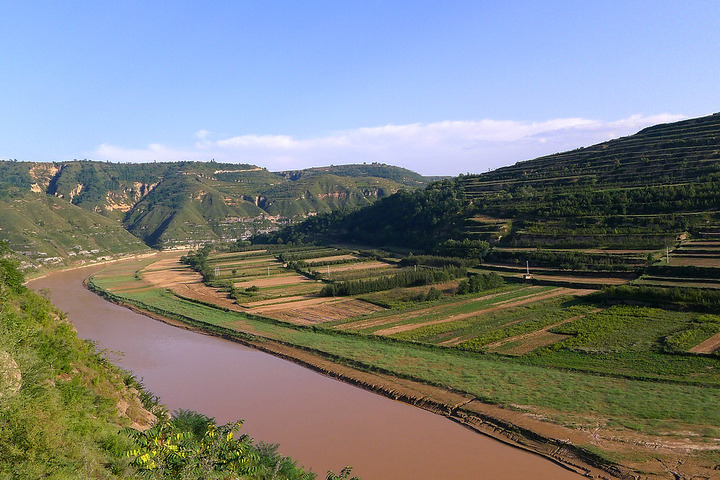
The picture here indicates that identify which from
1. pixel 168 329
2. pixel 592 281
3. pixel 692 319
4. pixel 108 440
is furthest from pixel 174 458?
pixel 592 281

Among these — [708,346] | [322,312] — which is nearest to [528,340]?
[708,346]

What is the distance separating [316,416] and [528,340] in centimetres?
1507

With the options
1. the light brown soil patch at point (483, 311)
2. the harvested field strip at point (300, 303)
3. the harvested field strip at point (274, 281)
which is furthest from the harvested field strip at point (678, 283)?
the harvested field strip at point (274, 281)

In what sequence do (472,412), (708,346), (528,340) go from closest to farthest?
(472,412)
(708,346)
(528,340)

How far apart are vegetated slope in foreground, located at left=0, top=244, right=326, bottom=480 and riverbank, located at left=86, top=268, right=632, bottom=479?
895 cm

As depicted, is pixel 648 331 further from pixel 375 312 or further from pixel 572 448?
pixel 375 312

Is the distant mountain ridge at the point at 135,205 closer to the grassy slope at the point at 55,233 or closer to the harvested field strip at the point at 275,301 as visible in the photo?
the grassy slope at the point at 55,233

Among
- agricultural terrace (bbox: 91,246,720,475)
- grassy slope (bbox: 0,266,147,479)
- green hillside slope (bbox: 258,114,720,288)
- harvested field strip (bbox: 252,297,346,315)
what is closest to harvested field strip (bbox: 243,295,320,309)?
agricultural terrace (bbox: 91,246,720,475)

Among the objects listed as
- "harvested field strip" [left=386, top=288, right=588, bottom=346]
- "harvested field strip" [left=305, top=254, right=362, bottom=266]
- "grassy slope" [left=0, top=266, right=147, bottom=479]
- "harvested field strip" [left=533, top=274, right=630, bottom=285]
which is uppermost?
"grassy slope" [left=0, top=266, right=147, bottom=479]

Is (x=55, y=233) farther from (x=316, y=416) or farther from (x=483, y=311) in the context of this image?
(x=316, y=416)

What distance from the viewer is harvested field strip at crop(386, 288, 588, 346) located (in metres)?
32.3

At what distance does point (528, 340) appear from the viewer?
29938 millimetres

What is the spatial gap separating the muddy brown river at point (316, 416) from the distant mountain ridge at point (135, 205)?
65633 millimetres

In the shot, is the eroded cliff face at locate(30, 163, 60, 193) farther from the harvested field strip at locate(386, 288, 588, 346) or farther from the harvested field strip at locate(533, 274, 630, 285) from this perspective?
the harvested field strip at locate(533, 274, 630, 285)
